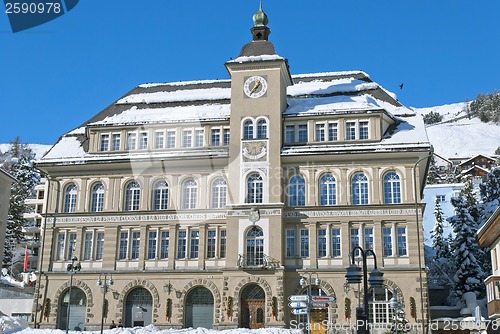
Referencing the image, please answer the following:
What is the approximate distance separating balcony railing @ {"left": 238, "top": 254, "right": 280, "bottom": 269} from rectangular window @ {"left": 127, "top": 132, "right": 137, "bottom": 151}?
44.8 feet

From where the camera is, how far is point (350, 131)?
52.2 m

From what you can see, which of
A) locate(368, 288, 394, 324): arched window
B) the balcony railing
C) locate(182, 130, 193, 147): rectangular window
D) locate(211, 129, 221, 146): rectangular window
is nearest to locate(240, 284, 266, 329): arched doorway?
the balcony railing

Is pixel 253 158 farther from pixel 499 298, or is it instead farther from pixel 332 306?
pixel 499 298

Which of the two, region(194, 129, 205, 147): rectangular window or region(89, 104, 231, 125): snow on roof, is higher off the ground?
region(89, 104, 231, 125): snow on roof

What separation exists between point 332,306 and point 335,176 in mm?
9740

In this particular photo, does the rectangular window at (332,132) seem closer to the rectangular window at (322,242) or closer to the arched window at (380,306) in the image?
the rectangular window at (322,242)

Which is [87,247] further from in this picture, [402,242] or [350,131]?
[402,242]

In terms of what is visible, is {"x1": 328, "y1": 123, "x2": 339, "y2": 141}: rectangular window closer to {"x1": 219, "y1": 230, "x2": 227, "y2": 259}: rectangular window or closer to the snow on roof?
the snow on roof

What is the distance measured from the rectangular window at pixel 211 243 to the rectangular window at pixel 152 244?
4.27 m

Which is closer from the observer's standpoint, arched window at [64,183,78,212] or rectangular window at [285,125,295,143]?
rectangular window at [285,125,295,143]

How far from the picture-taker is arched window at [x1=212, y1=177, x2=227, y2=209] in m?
52.2

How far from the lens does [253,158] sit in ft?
169

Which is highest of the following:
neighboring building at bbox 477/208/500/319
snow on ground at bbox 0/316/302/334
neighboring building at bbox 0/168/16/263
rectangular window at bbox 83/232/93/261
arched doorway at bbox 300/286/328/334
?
neighboring building at bbox 0/168/16/263

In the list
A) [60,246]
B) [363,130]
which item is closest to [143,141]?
[60,246]
